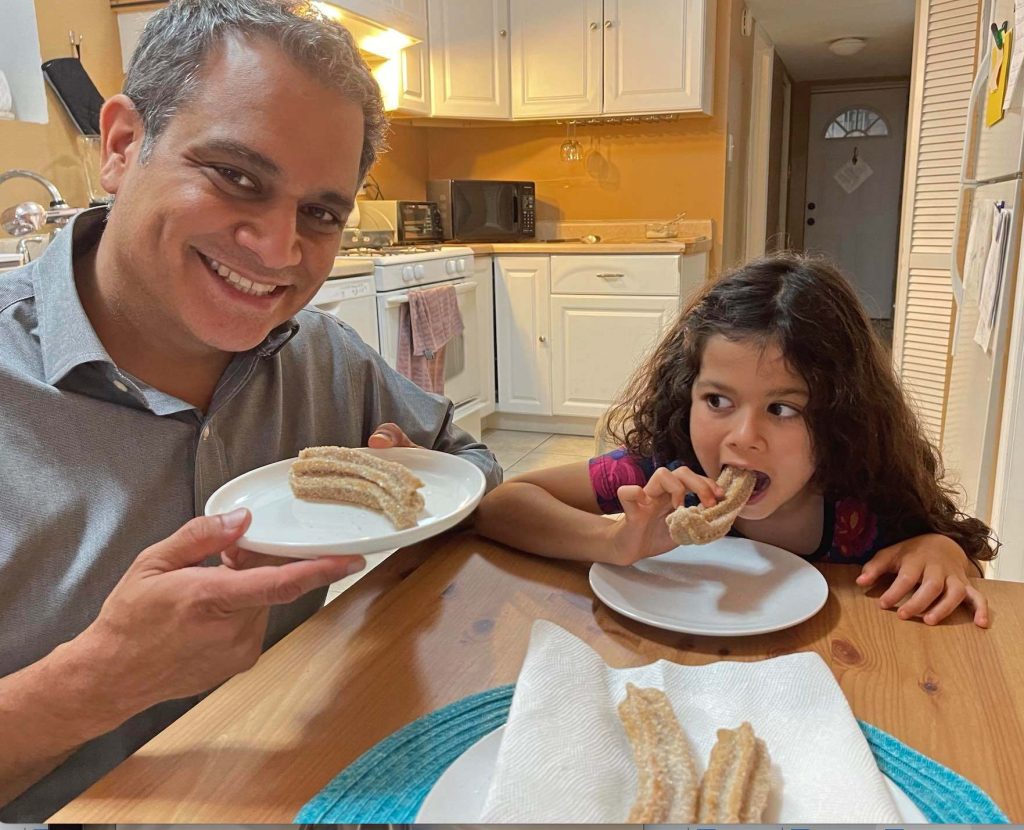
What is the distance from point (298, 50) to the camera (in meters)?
0.83

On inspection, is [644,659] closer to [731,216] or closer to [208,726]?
[208,726]

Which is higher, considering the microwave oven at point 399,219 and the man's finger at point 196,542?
the microwave oven at point 399,219

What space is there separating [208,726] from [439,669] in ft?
0.64

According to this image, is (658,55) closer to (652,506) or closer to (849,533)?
(849,533)

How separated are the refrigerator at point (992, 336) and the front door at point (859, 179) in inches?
231

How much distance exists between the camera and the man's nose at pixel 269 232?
84 centimetres

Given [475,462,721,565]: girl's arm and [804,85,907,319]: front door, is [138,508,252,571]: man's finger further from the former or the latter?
[804,85,907,319]: front door

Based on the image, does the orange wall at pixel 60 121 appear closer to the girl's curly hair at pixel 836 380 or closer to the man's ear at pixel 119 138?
the man's ear at pixel 119 138

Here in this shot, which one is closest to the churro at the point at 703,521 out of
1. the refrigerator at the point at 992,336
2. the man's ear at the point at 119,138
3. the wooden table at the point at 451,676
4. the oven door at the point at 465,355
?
the wooden table at the point at 451,676

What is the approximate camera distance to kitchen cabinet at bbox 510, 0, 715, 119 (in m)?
4.29

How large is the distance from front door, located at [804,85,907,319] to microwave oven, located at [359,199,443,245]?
5378 millimetres

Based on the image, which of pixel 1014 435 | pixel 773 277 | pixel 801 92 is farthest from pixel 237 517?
pixel 801 92

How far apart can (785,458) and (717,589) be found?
24cm

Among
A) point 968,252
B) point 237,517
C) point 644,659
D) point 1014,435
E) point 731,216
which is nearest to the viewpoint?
point 237,517
